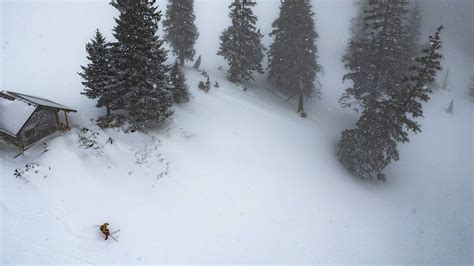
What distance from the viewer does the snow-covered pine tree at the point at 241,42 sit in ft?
114

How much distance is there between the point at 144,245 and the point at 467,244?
25.7 metres

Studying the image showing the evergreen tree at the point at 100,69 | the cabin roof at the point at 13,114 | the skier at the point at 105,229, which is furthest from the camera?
the evergreen tree at the point at 100,69

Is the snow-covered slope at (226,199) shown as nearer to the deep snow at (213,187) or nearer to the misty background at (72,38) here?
the deep snow at (213,187)

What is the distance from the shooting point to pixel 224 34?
118 feet

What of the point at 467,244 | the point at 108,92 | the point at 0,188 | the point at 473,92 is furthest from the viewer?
the point at 473,92

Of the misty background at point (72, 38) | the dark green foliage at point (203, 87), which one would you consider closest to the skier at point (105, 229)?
the misty background at point (72, 38)

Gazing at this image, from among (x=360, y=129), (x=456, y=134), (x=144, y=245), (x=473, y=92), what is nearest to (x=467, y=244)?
(x=360, y=129)

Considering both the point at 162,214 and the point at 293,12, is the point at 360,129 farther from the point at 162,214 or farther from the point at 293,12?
the point at 162,214

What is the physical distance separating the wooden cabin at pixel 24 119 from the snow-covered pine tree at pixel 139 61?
14.5 ft

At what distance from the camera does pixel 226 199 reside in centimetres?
2262

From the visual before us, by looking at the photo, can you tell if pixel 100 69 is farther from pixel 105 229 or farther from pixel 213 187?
pixel 213 187

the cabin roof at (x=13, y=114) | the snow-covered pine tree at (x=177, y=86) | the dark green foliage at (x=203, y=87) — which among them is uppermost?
the cabin roof at (x=13, y=114)

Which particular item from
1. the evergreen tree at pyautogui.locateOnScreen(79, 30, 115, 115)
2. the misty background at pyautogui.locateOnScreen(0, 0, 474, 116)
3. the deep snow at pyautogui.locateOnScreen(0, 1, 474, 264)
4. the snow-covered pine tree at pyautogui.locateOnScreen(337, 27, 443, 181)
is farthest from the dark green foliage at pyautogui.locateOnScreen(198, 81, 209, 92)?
the snow-covered pine tree at pyautogui.locateOnScreen(337, 27, 443, 181)

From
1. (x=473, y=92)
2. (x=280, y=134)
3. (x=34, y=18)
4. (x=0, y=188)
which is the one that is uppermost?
(x=34, y=18)
